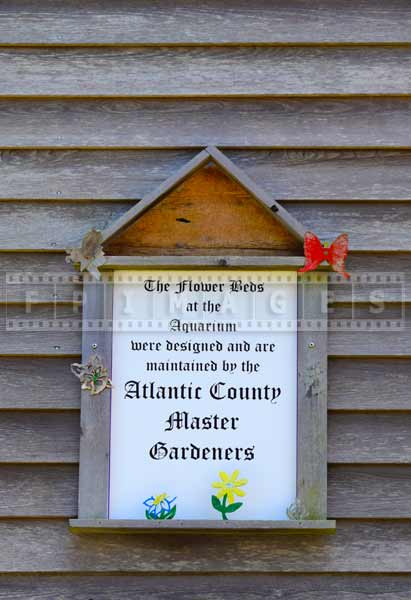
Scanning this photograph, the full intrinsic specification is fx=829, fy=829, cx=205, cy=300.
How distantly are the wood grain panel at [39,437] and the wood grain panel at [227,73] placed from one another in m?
0.96

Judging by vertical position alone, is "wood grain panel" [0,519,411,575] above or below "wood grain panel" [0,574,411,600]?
above

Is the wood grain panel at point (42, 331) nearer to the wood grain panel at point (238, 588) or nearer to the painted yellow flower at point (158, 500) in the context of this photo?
the painted yellow flower at point (158, 500)

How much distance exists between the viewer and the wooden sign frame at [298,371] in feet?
7.58

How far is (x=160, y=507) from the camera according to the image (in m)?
2.33

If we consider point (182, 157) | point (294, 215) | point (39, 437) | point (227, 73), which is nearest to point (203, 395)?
point (39, 437)

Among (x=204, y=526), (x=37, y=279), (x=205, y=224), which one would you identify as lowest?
(x=204, y=526)

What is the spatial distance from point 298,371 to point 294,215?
1.52ft

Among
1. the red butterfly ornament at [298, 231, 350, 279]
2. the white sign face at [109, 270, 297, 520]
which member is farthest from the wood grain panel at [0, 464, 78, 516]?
the red butterfly ornament at [298, 231, 350, 279]

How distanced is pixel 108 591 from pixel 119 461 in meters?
0.37

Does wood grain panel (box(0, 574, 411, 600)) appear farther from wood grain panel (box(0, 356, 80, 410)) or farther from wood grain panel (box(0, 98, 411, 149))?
wood grain panel (box(0, 98, 411, 149))

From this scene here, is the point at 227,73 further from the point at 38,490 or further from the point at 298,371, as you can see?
the point at 38,490

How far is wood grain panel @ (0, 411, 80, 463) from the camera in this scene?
2.40 metres

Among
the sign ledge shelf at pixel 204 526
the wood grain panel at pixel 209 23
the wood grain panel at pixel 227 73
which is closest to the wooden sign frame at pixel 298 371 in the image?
the sign ledge shelf at pixel 204 526

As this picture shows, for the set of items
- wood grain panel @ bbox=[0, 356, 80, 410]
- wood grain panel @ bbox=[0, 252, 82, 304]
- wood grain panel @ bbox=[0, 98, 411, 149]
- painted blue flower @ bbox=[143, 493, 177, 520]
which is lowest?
painted blue flower @ bbox=[143, 493, 177, 520]
